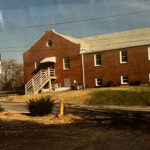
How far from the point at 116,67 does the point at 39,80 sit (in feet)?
38.6

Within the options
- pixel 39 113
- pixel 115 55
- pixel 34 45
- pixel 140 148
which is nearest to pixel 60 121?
pixel 39 113

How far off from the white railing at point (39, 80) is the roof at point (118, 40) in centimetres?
614

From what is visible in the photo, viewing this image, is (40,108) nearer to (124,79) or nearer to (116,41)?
(124,79)

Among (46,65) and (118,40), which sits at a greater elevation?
(118,40)

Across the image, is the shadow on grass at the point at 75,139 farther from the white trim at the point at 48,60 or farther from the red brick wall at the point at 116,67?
the white trim at the point at 48,60

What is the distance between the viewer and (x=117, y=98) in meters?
22.7

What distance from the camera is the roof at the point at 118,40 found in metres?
33.1

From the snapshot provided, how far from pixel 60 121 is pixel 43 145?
201 inches

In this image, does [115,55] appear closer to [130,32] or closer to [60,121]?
[130,32]

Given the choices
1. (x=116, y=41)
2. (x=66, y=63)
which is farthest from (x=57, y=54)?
(x=116, y=41)

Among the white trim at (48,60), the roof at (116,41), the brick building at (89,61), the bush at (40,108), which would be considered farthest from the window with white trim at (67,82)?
the bush at (40,108)

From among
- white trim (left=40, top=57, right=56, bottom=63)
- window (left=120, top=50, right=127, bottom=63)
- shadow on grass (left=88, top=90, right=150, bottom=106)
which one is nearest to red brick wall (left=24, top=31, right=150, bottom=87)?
window (left=120, top=50, right=127, bottom=63)

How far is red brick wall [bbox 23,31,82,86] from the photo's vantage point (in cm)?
3569

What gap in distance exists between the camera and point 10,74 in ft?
198
